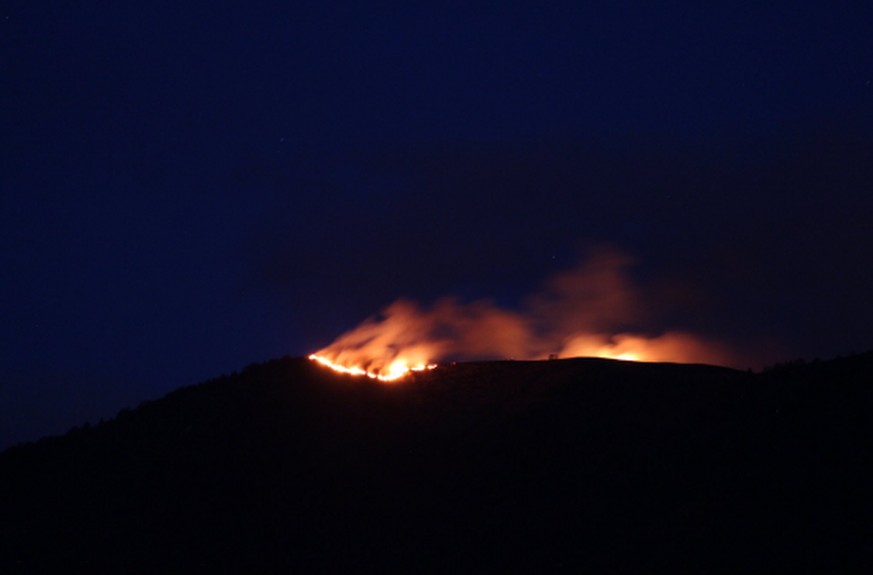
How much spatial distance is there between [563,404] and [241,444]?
8.83 metres

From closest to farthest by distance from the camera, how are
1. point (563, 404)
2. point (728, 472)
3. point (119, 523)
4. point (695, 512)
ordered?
point (695, 512) → point (728, 472) → point (119, 523) → point (563, 404)

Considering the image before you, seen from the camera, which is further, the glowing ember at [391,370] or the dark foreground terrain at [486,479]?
the glowing ember at [391,370]

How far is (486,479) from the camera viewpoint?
1797cm

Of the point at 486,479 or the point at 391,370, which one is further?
the point at 391,370

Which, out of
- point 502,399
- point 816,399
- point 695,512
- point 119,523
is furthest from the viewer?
point 502,399

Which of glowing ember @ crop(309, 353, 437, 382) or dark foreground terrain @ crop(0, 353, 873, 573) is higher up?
glowing ember @ crop(309, 353, 437, 382)

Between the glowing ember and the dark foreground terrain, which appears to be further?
the glowing ember

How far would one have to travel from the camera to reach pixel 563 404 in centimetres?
2064

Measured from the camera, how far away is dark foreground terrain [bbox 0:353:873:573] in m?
13.2

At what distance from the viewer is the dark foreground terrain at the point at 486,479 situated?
13180mm

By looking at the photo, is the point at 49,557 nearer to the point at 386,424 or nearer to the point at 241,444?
the point at 241,444

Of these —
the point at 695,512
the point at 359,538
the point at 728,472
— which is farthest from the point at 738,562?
the point at 359,538

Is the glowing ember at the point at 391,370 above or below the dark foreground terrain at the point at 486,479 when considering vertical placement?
above

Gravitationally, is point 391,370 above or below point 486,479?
above
